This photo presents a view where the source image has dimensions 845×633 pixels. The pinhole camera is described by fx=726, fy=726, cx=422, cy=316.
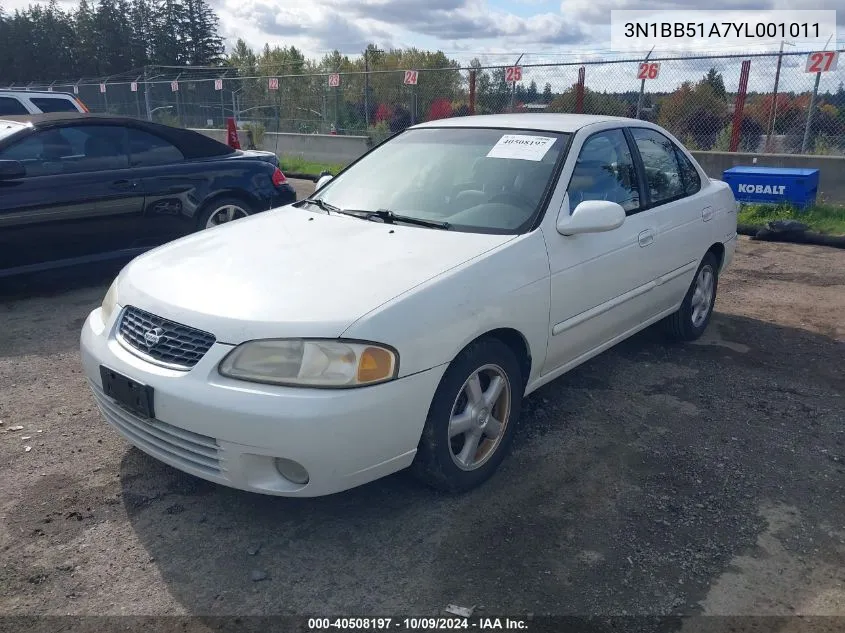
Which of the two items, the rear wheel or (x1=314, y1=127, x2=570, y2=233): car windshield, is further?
the rear wheel

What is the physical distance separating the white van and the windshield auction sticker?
850 cm

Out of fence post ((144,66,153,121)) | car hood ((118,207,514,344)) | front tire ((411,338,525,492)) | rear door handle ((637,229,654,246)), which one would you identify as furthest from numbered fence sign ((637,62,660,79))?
fence post ((144,66,153,121))

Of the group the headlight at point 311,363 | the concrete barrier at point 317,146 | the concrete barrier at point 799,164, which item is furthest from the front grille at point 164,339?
the concrete barrier at point 317,146

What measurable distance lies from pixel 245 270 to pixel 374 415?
0.97 metres

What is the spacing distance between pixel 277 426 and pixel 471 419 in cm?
93

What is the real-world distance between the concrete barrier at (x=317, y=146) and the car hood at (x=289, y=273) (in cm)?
1190

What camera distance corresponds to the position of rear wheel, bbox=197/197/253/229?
679 cm

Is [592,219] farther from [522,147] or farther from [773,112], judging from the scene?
[773,112]

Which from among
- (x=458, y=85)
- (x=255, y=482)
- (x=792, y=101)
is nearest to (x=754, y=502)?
(x=255, y=482)

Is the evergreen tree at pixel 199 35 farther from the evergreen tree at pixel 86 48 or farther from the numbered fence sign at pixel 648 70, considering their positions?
the numbered fence sign at pixel 648 70

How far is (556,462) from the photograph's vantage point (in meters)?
3.53

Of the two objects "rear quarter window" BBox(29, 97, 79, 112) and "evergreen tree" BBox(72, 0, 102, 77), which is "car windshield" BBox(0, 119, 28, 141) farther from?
"evergreen tree" BBox(72, 0, 102, 77)

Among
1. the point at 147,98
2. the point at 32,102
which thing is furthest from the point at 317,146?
the point at 147,98

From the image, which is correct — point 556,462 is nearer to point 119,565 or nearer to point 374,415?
point 374,415
